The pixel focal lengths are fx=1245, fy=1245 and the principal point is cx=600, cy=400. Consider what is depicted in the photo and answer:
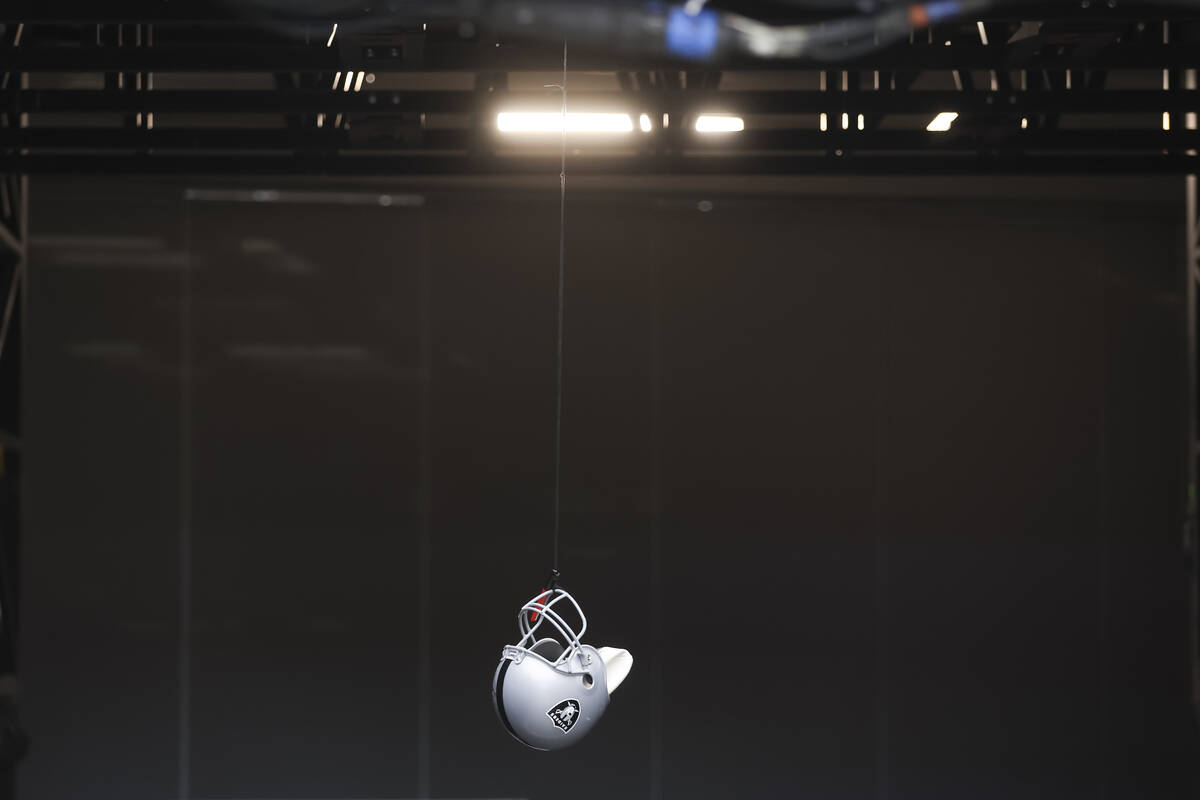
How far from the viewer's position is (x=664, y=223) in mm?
7590

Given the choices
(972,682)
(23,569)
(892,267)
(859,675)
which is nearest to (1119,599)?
(972,682)

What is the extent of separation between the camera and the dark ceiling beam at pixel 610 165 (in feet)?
17.0

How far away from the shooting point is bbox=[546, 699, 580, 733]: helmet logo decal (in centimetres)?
326

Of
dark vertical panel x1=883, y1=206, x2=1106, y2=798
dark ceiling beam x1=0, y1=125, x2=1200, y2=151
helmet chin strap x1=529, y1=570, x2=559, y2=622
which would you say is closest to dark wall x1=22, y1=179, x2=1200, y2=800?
dark vertical panel x1=883, y1=206, x2=1106, y2=798

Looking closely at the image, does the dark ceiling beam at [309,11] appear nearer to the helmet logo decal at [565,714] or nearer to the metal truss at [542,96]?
the metal truss at [542,96]

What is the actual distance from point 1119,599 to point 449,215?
15.4 feet

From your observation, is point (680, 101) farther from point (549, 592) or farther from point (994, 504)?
point (994, 504)

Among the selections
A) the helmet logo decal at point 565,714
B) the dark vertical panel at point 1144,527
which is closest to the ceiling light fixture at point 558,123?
the dark vertical panel at point 1144,527

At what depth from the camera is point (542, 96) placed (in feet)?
17.7

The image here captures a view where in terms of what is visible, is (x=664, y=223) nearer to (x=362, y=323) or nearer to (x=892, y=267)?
(x=892, y=267)

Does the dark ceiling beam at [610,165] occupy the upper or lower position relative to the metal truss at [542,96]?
lower

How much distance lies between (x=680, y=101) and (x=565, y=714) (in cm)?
272

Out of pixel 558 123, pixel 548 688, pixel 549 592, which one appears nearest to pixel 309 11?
pixel 549 592

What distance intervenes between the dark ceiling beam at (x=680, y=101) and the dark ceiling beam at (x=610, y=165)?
1.13 ft
